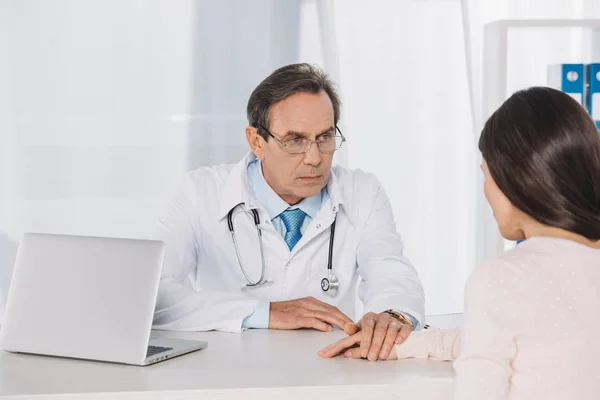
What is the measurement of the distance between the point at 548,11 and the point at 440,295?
5.69 ft

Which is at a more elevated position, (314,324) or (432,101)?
(432,101)

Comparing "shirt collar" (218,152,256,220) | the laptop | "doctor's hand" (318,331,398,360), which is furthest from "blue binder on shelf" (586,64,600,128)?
the laptop

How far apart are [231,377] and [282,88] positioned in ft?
3.91

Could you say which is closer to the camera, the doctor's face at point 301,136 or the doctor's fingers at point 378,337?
the doctor's fingers at point 378,337

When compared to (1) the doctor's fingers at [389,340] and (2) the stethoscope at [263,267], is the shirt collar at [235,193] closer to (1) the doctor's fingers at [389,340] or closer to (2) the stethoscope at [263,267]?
(2) the stethoscope at [263,267]

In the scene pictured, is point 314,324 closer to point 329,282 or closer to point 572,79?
point 329,282

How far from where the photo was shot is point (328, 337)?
2051mm

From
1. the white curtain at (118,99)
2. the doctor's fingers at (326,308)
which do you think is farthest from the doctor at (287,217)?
the white curtain at (118,99)

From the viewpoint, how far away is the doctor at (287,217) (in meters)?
2.58

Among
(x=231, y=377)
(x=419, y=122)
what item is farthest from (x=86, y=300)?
(x=419, y=122)

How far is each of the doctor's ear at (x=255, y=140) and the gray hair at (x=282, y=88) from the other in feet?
0.05

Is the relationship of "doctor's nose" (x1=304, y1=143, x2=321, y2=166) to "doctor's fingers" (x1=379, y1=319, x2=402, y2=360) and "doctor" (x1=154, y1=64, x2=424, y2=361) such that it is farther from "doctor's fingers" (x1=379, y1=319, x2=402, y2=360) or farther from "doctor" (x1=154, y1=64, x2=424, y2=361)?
"doctor's fingers" (x1=379, y1=319, x2=402, y2=360)

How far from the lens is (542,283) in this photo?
135 cm

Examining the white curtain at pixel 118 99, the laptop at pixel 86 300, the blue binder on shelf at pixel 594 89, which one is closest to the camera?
the laptop at pixel 86 300
